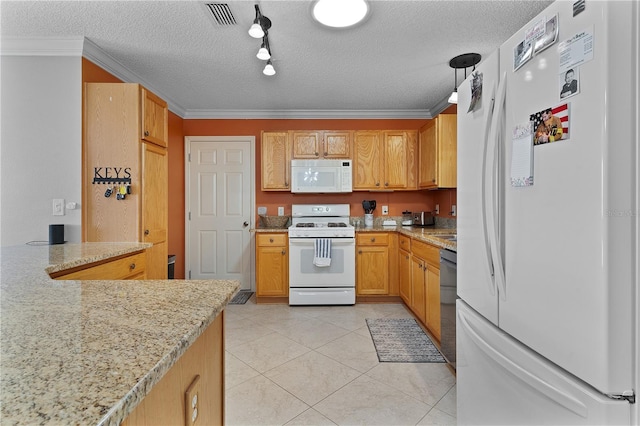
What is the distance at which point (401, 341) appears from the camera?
8.45ft

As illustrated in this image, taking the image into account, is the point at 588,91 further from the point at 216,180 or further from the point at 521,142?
the point at 216,180

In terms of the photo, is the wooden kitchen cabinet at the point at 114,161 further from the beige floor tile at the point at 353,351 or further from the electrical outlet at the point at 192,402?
the electrical outlet at the point at 192,402

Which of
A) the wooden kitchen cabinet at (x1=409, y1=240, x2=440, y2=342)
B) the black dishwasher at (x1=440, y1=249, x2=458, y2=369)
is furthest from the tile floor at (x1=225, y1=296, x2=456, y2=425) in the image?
the wooden kitchen cabinet at (x1=409, y1=240, x2=440, y2=342)

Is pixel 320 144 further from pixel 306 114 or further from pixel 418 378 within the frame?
pixel 418 378

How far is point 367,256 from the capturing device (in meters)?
3.63

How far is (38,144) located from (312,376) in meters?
2.79

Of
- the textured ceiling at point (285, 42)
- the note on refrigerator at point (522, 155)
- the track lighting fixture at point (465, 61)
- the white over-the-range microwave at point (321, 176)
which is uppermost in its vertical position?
the textured ceiling at point (285, 42)

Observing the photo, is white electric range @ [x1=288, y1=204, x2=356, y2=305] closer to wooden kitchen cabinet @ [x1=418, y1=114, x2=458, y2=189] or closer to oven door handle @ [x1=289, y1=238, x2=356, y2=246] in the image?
oven door handle @ [x1=289, y1=238, x2=356, y2=246]

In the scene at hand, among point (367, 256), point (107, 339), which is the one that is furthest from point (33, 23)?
point (367, 256)

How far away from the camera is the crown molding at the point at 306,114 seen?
410cm

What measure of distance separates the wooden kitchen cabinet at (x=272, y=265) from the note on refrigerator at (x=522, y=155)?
2832mm

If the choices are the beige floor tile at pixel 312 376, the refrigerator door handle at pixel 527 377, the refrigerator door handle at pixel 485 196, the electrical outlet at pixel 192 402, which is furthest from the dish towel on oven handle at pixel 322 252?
the electrical outlet at pixel 192 402

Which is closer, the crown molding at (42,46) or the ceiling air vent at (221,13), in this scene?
the ceiling air vent at (221,13)

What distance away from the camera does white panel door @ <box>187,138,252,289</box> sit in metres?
4.16
